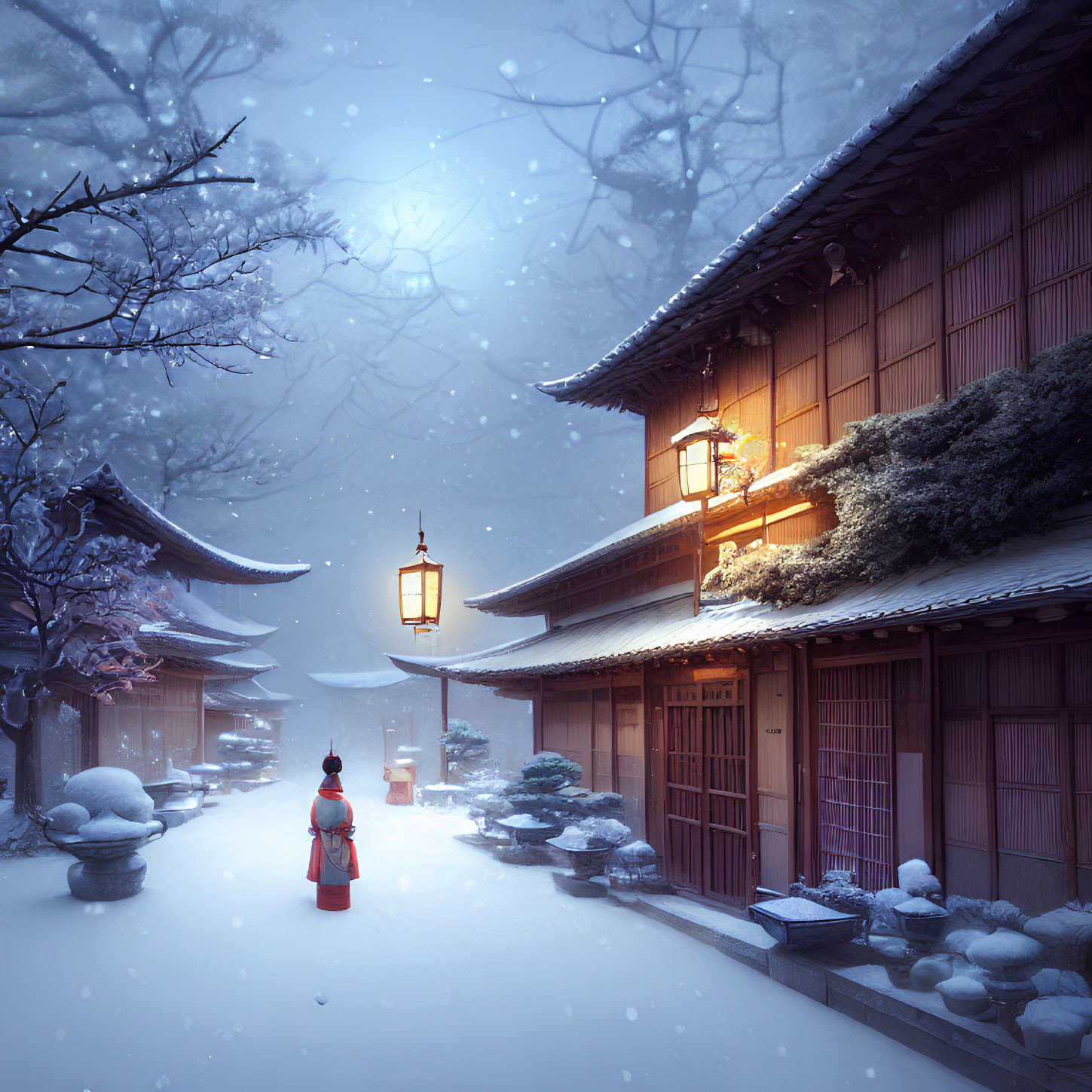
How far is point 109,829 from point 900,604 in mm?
8835

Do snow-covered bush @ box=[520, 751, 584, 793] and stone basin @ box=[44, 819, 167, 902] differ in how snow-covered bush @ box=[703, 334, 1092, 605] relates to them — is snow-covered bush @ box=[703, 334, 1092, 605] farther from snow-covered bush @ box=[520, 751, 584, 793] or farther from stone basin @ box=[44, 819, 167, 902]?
stone basin @ box=[44, 819, 167, 902]

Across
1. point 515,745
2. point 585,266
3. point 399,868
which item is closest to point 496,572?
point 585,266

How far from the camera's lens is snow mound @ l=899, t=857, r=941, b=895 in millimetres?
6391

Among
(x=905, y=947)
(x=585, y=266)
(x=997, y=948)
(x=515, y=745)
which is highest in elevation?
(x=585, y=266)

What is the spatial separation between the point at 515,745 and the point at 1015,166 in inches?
1309

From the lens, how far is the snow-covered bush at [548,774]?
543 inches

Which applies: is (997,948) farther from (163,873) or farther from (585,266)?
(585,266)

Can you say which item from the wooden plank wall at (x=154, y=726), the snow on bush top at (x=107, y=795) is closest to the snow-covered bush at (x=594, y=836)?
the snow on bush top at (x=107, y=795)

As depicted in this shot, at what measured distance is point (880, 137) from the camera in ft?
23.7

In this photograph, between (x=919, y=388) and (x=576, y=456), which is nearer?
(x=919, y=388)

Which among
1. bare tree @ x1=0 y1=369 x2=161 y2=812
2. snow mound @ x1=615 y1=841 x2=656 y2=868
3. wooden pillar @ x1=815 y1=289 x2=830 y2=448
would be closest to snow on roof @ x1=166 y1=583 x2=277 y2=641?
bare tree @ x1=0 y1=369 x2=161 y2=812

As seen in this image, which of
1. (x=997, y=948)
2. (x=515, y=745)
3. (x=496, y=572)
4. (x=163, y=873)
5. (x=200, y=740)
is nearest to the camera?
(x=997, y=948)

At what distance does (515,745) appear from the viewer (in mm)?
37656

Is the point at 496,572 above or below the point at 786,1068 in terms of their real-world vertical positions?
above
